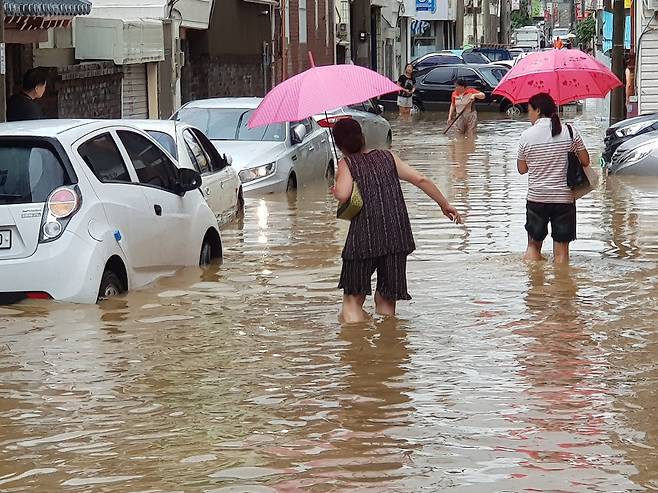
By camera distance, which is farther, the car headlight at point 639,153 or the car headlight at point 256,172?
the car headlight at point 639,153

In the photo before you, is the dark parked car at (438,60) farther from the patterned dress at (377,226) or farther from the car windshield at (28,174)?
the patterned dress at (377,226)

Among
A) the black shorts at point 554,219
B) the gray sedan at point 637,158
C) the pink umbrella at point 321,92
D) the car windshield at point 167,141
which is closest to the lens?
the pink umbrella at point 321,92

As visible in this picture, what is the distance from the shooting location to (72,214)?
9.64m

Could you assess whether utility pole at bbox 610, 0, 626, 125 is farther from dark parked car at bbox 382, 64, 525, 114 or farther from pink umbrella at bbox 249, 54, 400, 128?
pink umbrella at bbox 249, 54, 400, 128

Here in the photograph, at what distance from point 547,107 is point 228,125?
27.1 feet

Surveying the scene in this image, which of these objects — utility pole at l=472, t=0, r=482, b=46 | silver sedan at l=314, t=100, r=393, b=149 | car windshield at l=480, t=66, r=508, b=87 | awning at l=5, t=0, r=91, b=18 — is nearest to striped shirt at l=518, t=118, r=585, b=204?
awning at l=5, t=0, r=91, b=18

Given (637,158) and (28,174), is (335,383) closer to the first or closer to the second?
(28,174)

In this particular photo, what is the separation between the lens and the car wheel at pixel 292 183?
1938cm

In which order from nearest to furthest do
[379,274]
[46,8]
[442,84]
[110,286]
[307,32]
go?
[379,274] → [110,286] → [46,8] → [442,84] → [307,32]

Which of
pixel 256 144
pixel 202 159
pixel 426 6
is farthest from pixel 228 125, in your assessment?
pixel 426 6

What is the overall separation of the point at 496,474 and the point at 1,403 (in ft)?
9.33

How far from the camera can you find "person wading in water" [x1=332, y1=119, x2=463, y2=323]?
30.2 feet

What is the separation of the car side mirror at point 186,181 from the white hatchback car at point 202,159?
7.91ft

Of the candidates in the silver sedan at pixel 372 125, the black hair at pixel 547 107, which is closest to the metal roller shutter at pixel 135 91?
the silver sedan at pixel 372 125
